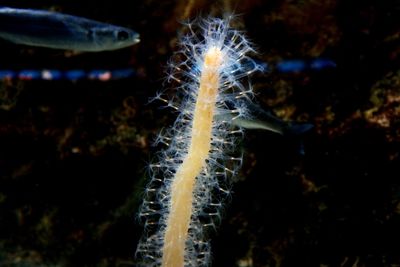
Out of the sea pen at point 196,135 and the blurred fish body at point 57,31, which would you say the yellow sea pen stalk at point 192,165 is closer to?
the sea pen at point 196,135

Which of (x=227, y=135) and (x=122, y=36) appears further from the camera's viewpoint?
(x=122, y=36)

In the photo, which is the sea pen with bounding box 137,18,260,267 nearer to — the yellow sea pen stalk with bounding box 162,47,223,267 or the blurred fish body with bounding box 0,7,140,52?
the yellow sea pen stalk with bounding box 162,47,223,267

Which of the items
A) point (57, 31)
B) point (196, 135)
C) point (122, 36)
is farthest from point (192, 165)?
point (57, 31)

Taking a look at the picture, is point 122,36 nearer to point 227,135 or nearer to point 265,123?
point 227,135

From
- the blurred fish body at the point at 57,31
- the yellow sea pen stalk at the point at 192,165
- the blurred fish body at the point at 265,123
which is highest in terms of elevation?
the blurred fish body at the point at 57,31

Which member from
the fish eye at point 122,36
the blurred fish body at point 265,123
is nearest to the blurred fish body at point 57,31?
the fish eye at point 122,36
